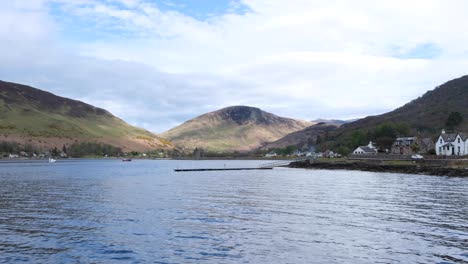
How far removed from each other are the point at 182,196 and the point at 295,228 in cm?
2819

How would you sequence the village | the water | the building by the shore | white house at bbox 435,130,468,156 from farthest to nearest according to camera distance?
1. the building by the shore
2. the village
3. white house at bbox 435,130,468,156
4. the water

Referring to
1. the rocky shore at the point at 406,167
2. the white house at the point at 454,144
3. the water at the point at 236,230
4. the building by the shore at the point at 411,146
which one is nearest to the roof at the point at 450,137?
the white house at the point at 454,144

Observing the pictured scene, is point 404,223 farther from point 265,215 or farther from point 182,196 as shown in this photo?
point 182,196

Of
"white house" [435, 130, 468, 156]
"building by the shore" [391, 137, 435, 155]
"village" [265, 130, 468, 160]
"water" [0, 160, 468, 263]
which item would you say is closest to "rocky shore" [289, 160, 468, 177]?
"village" [265, 130, 468, 160]

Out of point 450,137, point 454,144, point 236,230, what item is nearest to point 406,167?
point 454,144

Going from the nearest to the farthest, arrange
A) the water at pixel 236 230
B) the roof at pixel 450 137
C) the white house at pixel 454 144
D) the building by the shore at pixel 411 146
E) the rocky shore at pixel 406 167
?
1. the water at pixel 236 230
2. the rocky shore at pixel 406 167
3. the white house at pixel 454 144
4. the roof at pixel 450 137
5. the building by the shore at pixel 411 146

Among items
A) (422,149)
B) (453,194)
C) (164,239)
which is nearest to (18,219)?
(164,239)

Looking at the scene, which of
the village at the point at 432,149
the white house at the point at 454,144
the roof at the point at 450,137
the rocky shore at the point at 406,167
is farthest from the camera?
the roof at the point at 450,137

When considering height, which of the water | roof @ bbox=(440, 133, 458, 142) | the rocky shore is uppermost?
roof @ bbox=(440, 133, 458, 142)

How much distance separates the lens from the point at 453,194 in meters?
59.0

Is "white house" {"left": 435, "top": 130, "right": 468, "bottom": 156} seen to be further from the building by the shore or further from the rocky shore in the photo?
the rocky shore

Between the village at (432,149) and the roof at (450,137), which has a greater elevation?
the roof at (450,137)

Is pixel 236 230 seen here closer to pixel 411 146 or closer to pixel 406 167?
pixel 406 167

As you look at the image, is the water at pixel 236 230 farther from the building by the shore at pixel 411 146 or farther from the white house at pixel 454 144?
the building by the shore at pixel 411 146
